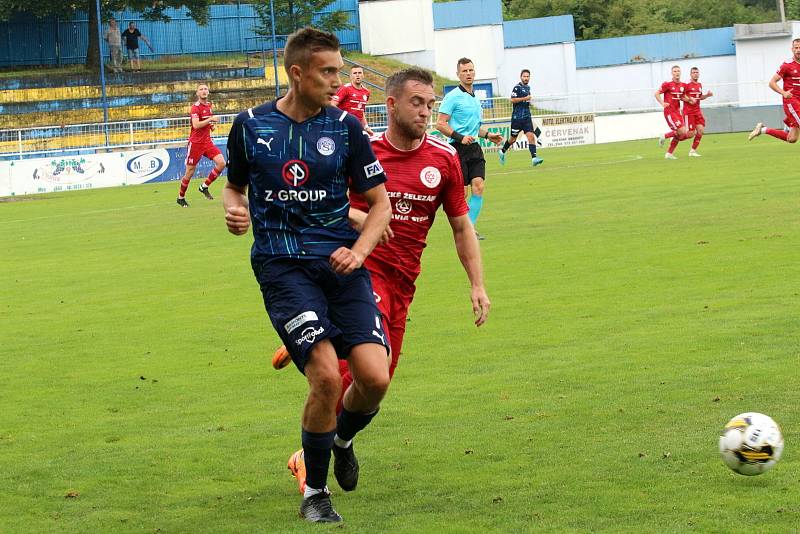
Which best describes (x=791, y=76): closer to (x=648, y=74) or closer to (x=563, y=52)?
(x=563, y=52)

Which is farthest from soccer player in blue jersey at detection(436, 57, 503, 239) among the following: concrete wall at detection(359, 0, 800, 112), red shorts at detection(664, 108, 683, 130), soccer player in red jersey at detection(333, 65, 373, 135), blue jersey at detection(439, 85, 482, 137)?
concrete wall at detection(359, 0, 800, 112)

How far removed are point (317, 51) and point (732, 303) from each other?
6.22 meters

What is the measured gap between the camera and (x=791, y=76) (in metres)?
24.7

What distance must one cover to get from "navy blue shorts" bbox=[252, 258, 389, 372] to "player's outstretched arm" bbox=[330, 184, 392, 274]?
12cm

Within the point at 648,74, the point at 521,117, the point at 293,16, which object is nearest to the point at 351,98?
the point at 521,117

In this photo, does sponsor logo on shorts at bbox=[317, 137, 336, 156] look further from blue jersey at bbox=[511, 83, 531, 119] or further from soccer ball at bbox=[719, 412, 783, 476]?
blue jersey at bbox=[511, 83, 531, 119]

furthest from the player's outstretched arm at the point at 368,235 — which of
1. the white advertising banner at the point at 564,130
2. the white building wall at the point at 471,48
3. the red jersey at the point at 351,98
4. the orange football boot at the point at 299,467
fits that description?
the white building wall at the point at 471,48

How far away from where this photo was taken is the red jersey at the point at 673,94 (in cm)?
3378

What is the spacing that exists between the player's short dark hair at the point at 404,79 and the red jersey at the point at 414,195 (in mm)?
353

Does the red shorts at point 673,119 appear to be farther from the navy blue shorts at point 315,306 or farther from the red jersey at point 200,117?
the navy blue shorts at point 315,306

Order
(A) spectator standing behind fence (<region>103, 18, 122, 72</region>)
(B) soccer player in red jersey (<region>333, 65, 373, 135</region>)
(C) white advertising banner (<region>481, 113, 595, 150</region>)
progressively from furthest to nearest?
(A) spectator standing behind fence (<region>103, 18, 122, 72</region>), (C) white advertising banner (<region>481, 113, 595, 150</region>), (B) soccer player in red jersey (<region>333, 65, 373, 135</region>)

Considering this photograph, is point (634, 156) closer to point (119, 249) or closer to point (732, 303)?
point (119, 249)

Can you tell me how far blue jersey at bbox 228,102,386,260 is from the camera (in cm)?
566

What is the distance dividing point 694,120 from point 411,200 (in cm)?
2815
